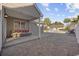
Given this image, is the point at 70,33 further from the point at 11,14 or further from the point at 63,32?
the point at 11,14

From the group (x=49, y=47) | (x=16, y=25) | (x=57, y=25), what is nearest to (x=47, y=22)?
(x=57, y=25)

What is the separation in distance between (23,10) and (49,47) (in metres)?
1.19

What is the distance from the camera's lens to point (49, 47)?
23.3ft

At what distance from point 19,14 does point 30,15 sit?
1.00 feet

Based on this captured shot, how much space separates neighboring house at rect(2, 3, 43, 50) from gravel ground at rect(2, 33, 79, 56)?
10.7 inches

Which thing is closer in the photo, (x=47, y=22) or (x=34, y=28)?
(x=47, y=22)

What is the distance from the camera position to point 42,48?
709 cm

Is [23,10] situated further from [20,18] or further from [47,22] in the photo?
[47,22]

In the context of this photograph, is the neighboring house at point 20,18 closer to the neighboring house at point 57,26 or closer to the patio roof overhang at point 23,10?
the patio roof overhang at point 23,10

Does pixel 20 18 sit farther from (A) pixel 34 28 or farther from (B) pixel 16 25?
(A) pixel 34 28

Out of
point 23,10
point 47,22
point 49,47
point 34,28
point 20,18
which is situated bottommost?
point 49,47

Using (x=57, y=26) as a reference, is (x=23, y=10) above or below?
above

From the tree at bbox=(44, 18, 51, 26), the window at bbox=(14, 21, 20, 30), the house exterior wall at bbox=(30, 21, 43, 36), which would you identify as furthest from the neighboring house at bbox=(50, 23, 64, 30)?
the window at bbox=(14, 21, 20, 30)

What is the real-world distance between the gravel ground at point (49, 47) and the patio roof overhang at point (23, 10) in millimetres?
634
